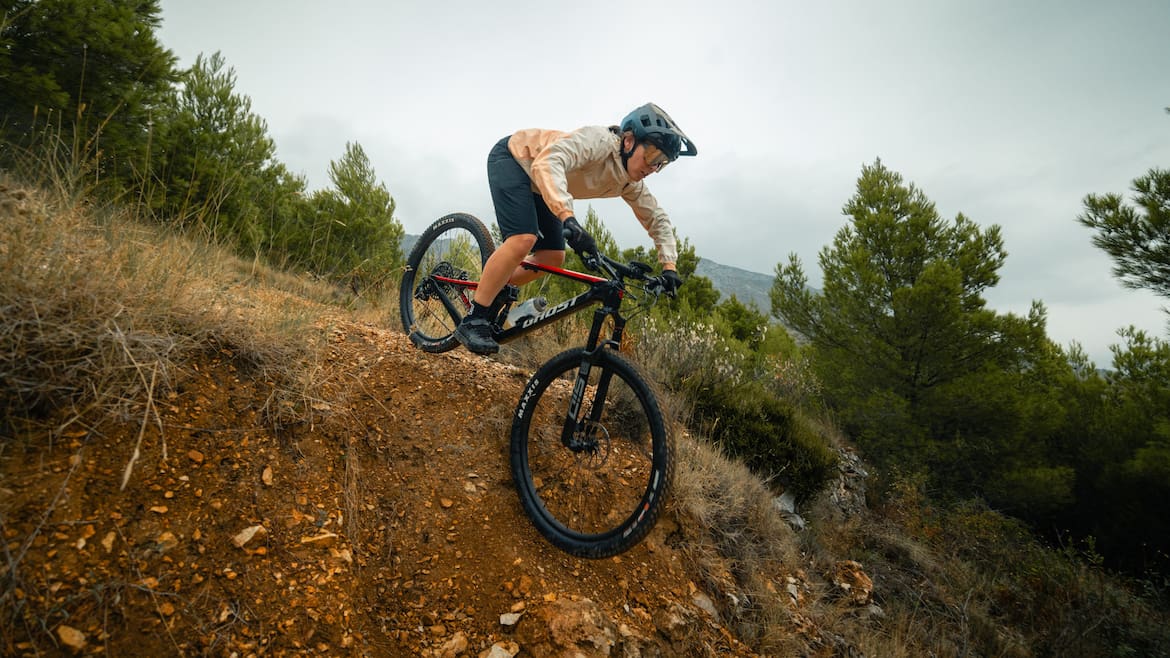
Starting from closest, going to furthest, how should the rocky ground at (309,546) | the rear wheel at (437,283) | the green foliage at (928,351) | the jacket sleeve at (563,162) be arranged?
the rocky ground at (309,546) → the jacket sleeve at (563,162) → the rear wheel at (437,283) → the green foliage at (928,351)

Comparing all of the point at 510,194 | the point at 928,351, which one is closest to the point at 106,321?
the point at 510,194

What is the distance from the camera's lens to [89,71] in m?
9.19

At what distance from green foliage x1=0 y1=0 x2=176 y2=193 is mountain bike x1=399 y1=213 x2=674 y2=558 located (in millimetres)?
8165

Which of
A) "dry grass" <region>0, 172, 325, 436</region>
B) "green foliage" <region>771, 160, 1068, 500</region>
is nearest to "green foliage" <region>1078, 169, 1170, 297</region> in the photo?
"green foliage" <region>771, 160, 1068, 500</region>

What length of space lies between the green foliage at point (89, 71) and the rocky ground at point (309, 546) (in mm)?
7866

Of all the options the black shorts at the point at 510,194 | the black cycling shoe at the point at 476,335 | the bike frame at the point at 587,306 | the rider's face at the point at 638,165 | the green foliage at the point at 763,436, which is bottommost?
the green foliage at the point at 763,436

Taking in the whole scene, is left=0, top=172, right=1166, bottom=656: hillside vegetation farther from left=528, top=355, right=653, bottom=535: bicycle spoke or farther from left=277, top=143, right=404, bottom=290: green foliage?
left=277, top=143, right=404, bottom=290: green foliage

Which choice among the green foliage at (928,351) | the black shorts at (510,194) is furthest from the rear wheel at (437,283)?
the green foliage at (928,351)

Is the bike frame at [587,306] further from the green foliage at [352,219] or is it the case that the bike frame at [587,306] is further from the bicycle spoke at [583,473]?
the green foliage at [352,219]

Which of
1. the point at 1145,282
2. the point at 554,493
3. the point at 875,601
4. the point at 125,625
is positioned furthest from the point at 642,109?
the point at 1145,282

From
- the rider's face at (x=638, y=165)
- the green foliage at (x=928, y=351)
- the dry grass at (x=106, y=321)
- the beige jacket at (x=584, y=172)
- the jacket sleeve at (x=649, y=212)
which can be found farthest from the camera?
the green foliage at (x=928, y=351)

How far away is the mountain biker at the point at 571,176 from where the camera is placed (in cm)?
299

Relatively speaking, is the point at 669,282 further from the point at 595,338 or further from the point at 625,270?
the point at 595,338

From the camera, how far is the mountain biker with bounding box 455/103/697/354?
2990 millimetres
